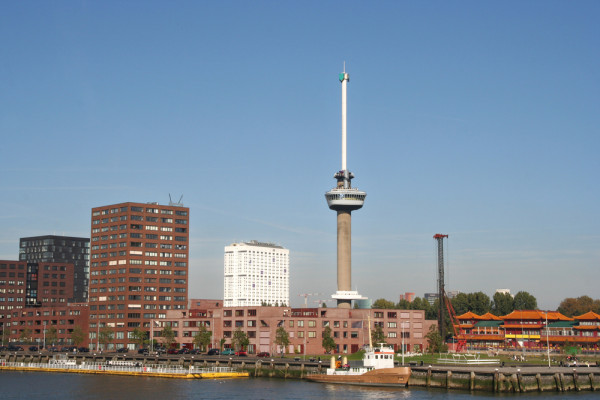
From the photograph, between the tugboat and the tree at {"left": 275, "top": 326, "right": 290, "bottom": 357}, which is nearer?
the tugboat

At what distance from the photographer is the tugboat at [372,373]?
126 m

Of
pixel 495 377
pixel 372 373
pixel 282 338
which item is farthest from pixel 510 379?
pixel 282 338

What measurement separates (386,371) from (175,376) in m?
42.1

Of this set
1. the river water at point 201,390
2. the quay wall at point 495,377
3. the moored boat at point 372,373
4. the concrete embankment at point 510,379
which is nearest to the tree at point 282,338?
the quay wall at point 495,377

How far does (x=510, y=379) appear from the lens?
116750 mm

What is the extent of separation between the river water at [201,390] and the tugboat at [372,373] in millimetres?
2437

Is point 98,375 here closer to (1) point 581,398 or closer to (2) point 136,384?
(2) point 136,384

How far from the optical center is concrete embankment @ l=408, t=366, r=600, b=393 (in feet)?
383

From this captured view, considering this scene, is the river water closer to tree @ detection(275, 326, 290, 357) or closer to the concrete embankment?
the concrete embankment

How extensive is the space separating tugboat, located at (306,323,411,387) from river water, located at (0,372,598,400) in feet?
7.99

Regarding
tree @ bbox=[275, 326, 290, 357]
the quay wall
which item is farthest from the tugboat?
tree @ bbox=[275, 326, 290, 357]

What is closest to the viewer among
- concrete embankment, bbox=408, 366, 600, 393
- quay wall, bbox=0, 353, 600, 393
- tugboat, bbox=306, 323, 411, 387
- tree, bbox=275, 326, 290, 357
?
concrete embankment, bbox=408, 366, 600, 393

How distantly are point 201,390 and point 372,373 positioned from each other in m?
29.0

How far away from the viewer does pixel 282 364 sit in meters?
148
